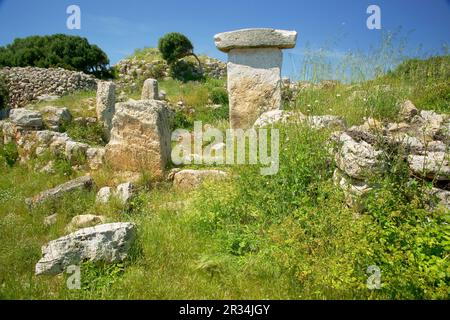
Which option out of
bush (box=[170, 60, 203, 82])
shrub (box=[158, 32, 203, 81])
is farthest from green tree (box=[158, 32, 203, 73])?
bush (box=[170, 60, 203, 82])

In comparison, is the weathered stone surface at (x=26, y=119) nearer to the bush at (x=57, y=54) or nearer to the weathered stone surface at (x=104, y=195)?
the weathered stone surface at (x=104, y=195)

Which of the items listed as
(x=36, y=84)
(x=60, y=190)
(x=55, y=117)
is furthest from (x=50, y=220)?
(x=36, y=84)

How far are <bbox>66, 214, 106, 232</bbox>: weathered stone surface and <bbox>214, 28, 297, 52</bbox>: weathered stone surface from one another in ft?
15.2

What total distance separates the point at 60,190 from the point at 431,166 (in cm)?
456

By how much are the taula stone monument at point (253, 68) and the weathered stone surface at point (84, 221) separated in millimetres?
4004

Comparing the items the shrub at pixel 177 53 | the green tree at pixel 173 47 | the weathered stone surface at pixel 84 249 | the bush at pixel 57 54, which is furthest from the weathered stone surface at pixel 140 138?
the bush at pixel 57 54

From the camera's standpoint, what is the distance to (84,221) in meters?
4.03

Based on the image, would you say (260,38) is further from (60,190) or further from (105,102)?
(105,102)

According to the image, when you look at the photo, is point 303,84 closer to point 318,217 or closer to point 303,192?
point 303,192

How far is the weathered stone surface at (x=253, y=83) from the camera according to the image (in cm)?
715

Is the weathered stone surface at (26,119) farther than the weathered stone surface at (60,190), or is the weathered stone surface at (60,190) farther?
the weathered stone surface at (26,119)

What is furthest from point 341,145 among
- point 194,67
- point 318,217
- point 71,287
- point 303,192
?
point 194,67

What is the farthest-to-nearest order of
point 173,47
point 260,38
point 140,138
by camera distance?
1. point 173,47
2. point 260,38
3. point 140,138

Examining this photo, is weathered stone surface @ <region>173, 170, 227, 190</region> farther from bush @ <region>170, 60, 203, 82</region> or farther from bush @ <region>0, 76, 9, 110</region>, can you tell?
bush @ <region>170, 60, 203, 82</region>
